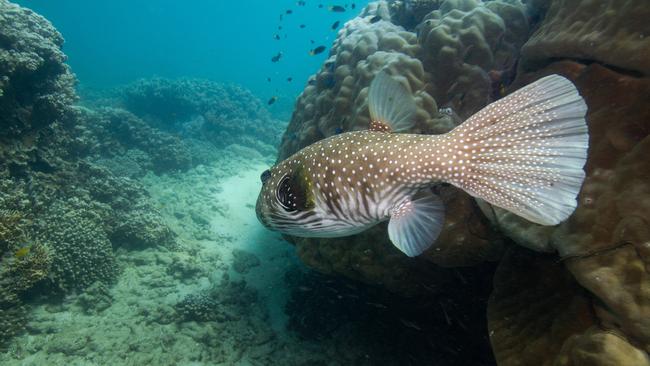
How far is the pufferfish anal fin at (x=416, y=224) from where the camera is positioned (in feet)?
8.43

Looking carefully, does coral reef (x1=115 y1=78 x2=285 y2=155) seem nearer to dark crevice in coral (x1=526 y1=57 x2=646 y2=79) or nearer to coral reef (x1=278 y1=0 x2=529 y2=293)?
coral reef (x1=278 y1=0 x2=529 y2=293)

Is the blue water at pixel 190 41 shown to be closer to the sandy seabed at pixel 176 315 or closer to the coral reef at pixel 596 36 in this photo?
the sandy seabed at pixel 176 315

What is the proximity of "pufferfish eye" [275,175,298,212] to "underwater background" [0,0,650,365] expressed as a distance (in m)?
1.95

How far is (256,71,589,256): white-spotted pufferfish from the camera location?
6.71 feet

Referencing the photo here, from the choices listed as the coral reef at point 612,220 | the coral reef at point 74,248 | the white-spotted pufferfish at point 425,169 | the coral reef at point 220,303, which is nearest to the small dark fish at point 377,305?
the coral reef at point 220,303

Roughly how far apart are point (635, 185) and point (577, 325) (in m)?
1.13

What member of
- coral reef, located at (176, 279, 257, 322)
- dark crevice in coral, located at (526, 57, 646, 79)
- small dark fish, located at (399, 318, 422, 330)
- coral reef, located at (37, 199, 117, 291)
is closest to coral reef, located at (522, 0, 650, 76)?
dark crevice in coral, located at (526, 57, 646, 79)

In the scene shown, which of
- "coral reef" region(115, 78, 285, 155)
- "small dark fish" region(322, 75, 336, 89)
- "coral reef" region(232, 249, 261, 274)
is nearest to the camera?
"small dark fish" region(322, 75, 336, 89)

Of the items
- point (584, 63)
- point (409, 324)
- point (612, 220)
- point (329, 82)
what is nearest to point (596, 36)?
point (584, 63)

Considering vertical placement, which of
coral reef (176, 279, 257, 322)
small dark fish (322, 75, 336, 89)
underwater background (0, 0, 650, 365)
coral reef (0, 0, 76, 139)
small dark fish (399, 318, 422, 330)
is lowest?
small dark fish (399, 318, 422, 330)

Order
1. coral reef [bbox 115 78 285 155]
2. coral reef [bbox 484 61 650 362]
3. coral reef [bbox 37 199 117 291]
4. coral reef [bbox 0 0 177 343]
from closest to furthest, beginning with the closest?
coral reef [bbox 484 61 650 362] → coral reef [bbox 0 0 177 343] → coral reef [bbox 37 199 117 291] → coral reef [bbox 115 78 285 155]

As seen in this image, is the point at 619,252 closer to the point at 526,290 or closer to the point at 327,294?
the point at 526,290

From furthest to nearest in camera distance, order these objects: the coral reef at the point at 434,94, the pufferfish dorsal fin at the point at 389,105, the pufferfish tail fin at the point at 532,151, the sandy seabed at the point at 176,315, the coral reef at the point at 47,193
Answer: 1. the coral reef at the point at 47,193
2. the sandy seabed at the point at 176,315
3. the coral reef at the point at 434,94
4. the pufferfish dorsal fin at the point at 389,105
5. the pufferfish tail fin at the point at 532,151

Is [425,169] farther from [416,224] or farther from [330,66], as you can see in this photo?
[330,66]
